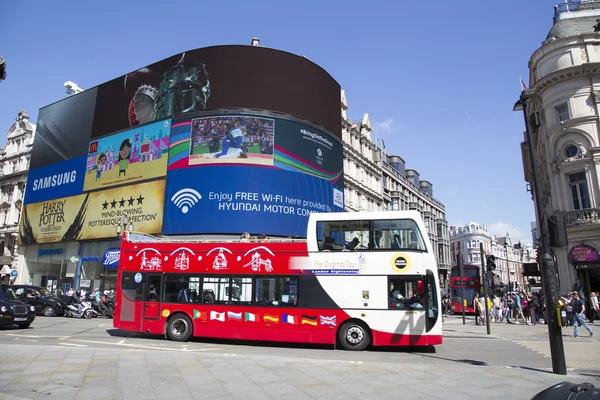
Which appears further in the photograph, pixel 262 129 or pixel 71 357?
Result: pixel 262 129

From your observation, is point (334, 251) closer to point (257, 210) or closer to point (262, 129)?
point (257, 210)

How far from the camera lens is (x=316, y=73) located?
38812mm

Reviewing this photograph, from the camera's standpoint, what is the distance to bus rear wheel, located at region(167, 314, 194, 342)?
1474cm

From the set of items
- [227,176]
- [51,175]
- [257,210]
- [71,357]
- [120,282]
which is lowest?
[71,357]

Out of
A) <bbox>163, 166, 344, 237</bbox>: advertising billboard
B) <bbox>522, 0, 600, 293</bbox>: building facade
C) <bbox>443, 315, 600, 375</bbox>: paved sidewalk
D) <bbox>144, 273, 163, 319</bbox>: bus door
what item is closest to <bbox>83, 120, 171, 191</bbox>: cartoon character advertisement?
<bbox>163, 166, 344, 237</bbox>: advertising billboard

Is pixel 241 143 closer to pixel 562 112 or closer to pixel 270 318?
pixel 270 318

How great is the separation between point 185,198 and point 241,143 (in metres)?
6.24

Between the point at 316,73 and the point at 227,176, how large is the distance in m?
13.8

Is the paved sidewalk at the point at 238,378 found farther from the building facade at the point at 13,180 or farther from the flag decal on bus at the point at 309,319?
the building facade at the point at 13,180

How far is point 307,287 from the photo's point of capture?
13.8 m

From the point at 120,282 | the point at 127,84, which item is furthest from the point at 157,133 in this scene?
the point at 120,282

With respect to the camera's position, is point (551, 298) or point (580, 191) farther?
point (580, 191)

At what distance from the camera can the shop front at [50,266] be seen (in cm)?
4106

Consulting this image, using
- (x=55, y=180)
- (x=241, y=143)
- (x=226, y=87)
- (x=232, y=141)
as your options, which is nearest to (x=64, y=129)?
(x=55, y=180)
